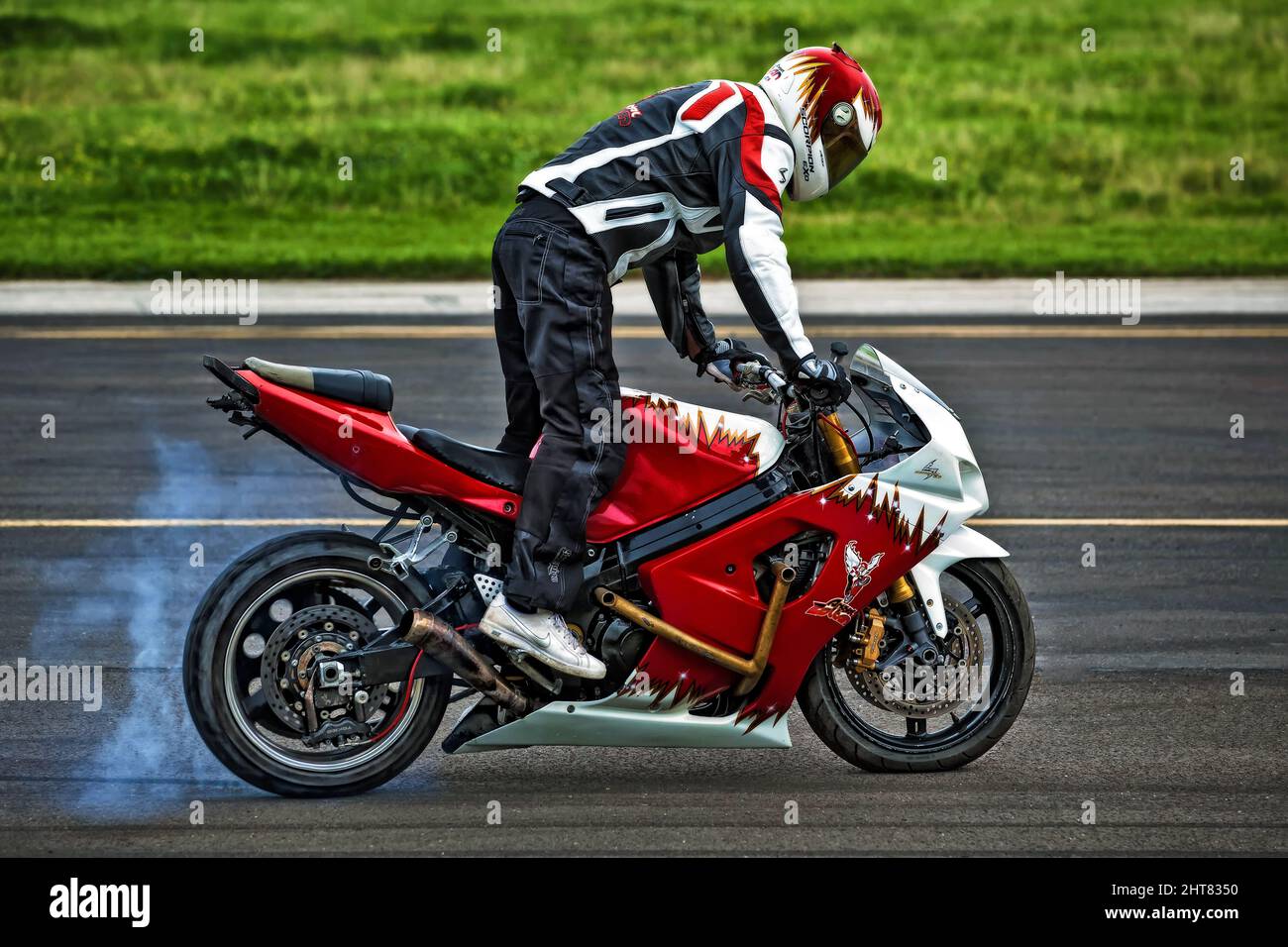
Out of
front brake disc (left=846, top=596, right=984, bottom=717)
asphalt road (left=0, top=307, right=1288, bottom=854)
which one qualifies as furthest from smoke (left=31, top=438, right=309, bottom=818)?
front brake disc (left=846, top=596, right=984, bottom=717)

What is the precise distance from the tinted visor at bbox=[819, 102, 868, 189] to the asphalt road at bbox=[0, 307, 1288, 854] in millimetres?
1906

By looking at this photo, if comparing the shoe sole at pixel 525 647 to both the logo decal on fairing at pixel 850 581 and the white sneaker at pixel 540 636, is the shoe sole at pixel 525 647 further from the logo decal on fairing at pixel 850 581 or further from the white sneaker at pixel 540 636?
the logo decal on fairing at pixel 850 581

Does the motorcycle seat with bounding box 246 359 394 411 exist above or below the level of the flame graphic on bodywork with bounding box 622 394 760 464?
above

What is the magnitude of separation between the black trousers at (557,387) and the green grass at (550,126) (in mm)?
13760

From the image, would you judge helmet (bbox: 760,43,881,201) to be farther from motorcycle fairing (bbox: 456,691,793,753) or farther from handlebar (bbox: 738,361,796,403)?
motorcycle fairing (bbox: 456,691,793,753)

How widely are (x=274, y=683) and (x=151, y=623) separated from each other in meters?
2.43

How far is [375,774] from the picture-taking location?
5656mm

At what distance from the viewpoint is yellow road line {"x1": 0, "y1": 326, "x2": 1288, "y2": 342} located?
15438mm

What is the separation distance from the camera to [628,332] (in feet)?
51.0

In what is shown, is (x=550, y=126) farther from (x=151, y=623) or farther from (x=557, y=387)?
(x=557, y=387)

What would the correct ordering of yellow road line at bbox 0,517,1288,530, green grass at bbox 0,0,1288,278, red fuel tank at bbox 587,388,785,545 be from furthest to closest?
1. green grass at bbox 0,0,1288,278
2. yellow road line at bbox 0,517,1288,530
3. red fuel tank at bbox 587,388,785,545

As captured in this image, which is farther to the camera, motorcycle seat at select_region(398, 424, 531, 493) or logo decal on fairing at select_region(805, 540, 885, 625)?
logo decal on fairing at select_region(805, 540, 885, 625)
